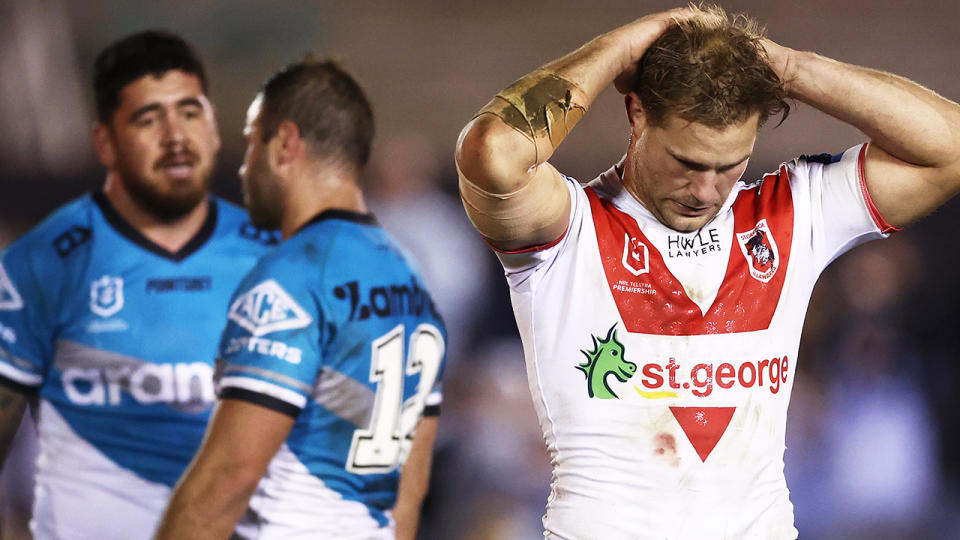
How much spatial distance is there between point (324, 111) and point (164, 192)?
0.91m

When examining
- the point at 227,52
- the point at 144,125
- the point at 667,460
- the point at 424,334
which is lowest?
the point at 667,460

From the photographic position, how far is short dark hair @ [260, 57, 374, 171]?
3.49 m

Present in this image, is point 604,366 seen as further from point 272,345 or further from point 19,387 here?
point 19,387

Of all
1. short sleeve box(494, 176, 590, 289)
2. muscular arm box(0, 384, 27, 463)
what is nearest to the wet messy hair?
short sleeve box(494, 176, 590, 289)

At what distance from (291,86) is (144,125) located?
2.59 feet

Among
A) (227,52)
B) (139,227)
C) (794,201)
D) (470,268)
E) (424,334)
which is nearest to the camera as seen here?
(794,201)

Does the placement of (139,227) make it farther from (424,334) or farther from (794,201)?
(794,201)

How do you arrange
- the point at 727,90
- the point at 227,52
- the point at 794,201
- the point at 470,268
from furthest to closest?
1. the point at 227,52
2. the point at 470,268
3. the point at 794,201
4. the point at 727,90

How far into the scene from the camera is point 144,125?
4.05 metres

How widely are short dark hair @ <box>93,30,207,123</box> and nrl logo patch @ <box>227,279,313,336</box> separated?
140cm

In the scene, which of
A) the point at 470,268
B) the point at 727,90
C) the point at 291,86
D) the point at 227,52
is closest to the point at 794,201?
the point at 727,90

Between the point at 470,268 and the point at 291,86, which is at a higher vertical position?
the point at 291,86

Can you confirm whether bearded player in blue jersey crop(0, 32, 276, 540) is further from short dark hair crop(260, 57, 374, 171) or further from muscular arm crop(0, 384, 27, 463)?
short dark hair crop(260, 57, 374, 171)

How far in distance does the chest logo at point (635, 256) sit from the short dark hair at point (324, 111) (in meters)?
1.46
